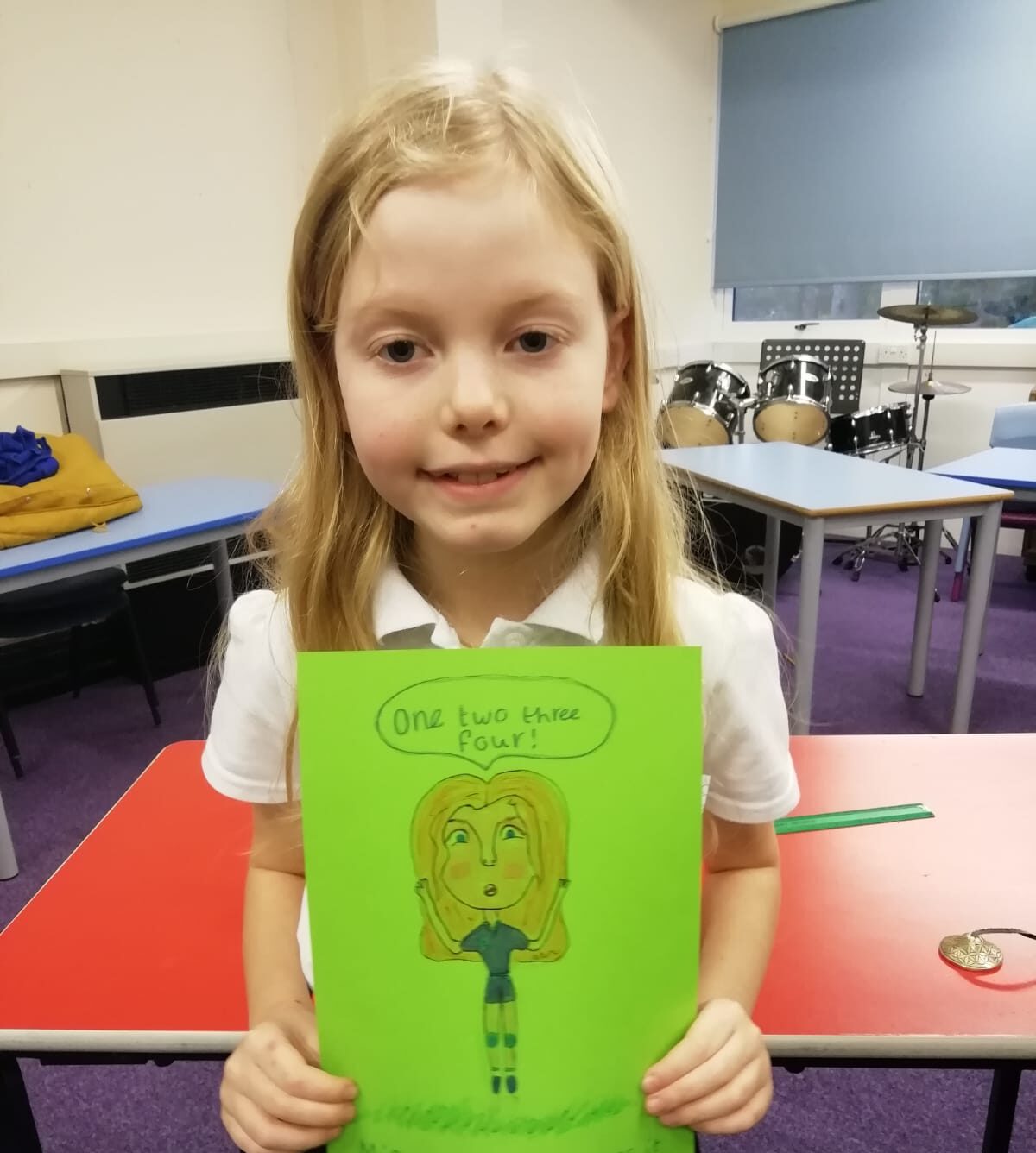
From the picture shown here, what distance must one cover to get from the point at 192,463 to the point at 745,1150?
9.33ft

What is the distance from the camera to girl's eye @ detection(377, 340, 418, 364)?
2.04 ft

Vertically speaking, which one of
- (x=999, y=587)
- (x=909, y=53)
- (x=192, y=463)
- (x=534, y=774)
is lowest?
(x=999, y=587)

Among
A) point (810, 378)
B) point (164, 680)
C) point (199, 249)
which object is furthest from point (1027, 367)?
point (164, 680)

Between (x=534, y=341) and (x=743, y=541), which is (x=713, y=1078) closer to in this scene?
(x=534, y=341)

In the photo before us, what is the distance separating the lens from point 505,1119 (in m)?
0.54

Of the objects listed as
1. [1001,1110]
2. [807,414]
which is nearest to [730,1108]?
[1001,1110]

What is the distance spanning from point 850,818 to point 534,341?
0.68m

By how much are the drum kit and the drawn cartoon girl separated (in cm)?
349


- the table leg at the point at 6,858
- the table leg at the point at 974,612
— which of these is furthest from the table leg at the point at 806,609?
the table leg at the point at 6,858

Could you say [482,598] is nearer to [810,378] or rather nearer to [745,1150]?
[745,1150]

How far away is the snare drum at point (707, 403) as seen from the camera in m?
4.24

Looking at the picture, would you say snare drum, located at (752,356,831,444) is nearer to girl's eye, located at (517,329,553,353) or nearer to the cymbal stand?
the cymbal stand

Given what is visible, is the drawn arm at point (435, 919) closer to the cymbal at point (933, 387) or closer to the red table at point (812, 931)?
the red table at point (812, 931)

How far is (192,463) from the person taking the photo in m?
3.35
